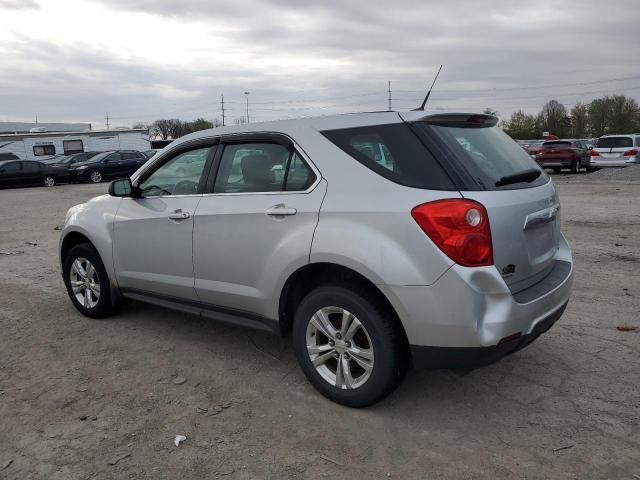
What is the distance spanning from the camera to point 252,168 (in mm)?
3678

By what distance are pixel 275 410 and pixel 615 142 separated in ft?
75.0

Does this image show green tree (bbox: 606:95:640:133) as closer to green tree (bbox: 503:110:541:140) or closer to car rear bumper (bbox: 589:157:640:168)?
green tree (bbox: 503:110:541:140)

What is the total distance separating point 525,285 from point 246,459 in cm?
178

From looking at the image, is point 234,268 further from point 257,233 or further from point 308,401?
point 308,401

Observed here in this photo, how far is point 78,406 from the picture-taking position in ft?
11.1

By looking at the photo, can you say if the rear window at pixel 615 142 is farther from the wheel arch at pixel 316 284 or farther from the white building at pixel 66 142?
the white building at pixel 66 142

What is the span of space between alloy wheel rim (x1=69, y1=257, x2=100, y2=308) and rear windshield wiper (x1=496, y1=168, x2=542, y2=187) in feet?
11.8

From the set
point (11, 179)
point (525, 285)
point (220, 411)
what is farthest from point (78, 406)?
point (11, 179)

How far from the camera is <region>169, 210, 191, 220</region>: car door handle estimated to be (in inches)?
155

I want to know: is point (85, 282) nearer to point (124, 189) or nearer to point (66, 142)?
point (124, 189)

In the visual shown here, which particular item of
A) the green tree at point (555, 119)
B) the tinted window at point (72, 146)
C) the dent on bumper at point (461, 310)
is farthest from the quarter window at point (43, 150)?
the green tree at point (555, 119)

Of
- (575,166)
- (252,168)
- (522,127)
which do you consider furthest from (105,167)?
(522,127)

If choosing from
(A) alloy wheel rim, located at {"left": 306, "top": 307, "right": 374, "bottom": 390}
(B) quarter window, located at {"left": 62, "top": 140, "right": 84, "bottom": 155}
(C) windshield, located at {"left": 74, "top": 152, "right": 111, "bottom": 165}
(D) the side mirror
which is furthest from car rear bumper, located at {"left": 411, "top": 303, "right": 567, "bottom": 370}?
(B) quarter window, located at {"left": 62, "top": 140, "right": 84, "bottom": 155}

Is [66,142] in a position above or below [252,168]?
above
